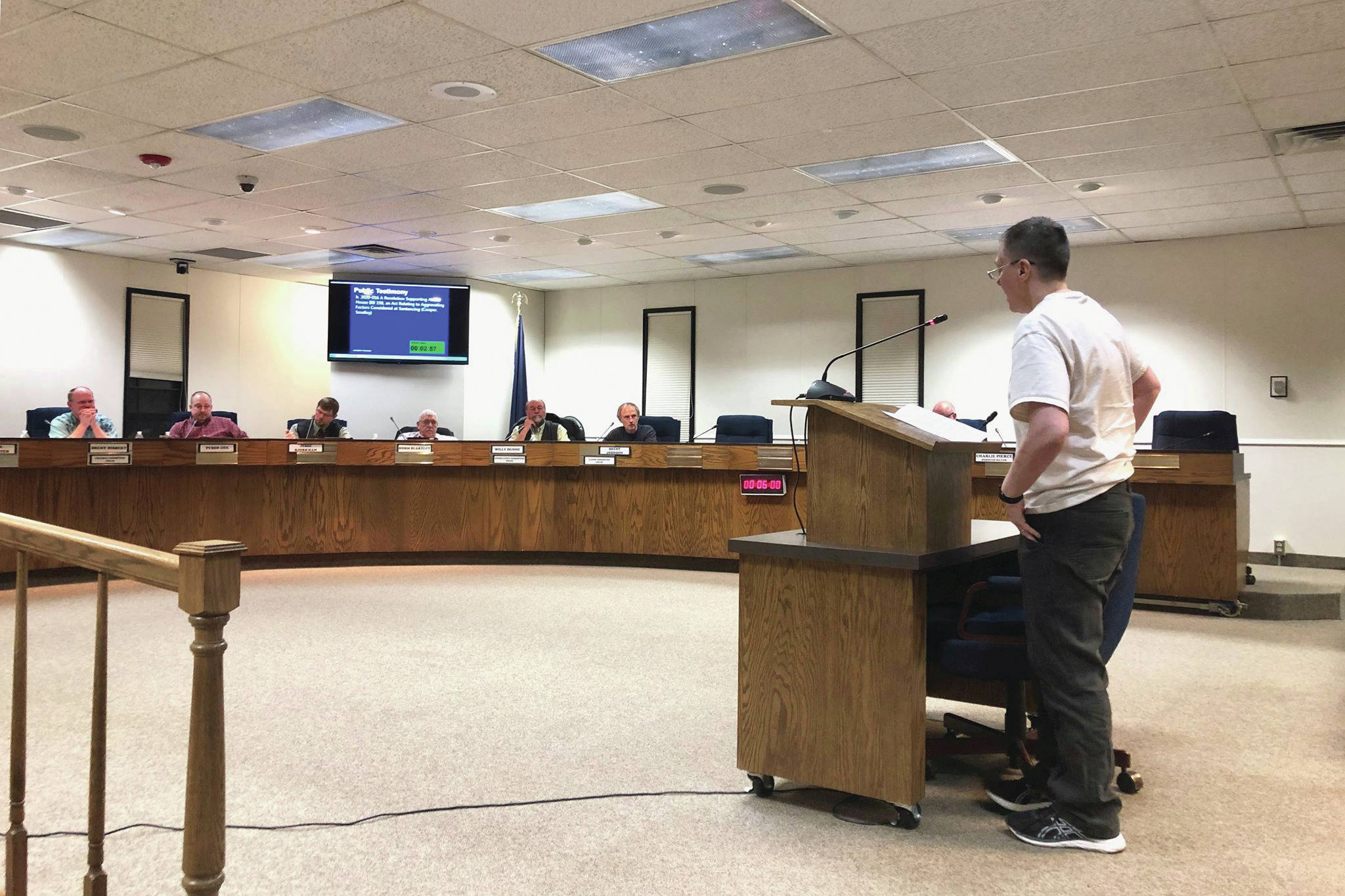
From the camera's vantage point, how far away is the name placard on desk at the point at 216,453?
22.6 ft

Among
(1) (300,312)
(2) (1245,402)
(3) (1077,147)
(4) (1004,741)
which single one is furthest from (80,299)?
(2) (1245,402)

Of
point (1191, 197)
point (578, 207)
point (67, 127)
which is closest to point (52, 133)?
point (67, 127)

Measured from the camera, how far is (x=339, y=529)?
7434 mm

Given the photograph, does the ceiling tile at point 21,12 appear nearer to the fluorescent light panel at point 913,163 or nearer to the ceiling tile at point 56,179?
the ceiling tile at point 56,179

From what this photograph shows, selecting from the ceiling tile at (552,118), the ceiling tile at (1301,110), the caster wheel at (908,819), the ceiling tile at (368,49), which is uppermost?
the ceiling tile at (1301,110)

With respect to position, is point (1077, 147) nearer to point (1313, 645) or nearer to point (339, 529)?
point (1313, 645)

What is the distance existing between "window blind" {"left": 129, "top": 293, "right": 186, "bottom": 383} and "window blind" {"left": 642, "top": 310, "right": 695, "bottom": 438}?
5139mm

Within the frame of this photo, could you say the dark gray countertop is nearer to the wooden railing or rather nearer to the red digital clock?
the wooden railing

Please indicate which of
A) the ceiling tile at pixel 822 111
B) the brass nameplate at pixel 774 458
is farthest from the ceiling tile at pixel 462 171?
the brass nameplate at pixel 774 458

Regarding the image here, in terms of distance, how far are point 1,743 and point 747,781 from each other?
240cm

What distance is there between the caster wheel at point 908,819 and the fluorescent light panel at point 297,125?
456cm

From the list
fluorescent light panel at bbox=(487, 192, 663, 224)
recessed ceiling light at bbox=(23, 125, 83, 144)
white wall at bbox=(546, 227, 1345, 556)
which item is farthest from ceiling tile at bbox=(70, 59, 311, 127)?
white wall at bbox=(546, 227, 1345, 556)

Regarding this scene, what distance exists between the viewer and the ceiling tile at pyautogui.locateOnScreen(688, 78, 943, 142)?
5.07m

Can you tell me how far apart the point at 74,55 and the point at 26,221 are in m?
4.77
